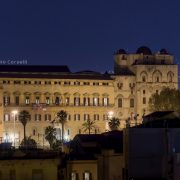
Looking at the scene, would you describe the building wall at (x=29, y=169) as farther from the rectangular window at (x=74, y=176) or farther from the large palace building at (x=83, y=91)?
the large palace building at (x=83, y=91)

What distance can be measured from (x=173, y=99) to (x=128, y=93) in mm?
24932

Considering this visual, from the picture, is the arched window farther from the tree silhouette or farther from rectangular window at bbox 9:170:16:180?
rectangular window at bbox 9:170:16:180

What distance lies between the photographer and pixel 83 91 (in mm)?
147875

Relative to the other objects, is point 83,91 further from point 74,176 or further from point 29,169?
point 29,169

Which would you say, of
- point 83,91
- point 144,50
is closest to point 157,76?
point 144,50

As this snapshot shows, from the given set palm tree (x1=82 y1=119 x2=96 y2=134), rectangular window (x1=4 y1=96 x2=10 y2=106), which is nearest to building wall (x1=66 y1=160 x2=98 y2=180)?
palm tree (x1=82 y1=119 x2=96 y2=134)

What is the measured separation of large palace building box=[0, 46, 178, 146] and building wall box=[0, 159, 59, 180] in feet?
337

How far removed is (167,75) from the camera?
5974 inches

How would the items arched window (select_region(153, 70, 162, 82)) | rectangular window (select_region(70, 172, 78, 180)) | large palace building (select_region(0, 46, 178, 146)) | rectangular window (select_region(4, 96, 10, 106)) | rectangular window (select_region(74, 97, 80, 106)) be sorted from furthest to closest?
arched window (select_region(153, 70, 162, 82)), rectangular window (select_region(74, 97, 80, 106)), large palace building (select_region(0, 46, 178, 146)), rectangular window (select_region(4, 96, 10, 106)), rectangular window (select_region(70, 172, 78, 180))

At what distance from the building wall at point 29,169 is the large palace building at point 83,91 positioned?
103 meters

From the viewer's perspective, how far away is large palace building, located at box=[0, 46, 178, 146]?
143 m

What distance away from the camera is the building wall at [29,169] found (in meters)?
36.9

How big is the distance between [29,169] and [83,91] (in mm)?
110723

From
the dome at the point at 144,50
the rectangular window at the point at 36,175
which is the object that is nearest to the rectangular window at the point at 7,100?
the dome at the point at 144,50
